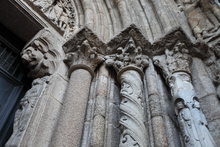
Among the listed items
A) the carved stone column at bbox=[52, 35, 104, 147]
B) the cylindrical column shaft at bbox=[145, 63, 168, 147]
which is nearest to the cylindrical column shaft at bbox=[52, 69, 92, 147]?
the carved stone column at bbox=[52, 35, 104, 147]

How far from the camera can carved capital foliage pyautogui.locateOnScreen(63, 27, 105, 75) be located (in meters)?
2.84

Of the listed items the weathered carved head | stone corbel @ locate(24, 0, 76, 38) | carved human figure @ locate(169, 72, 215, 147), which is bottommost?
carved human figure @ locate(169, 72, 215, 147)

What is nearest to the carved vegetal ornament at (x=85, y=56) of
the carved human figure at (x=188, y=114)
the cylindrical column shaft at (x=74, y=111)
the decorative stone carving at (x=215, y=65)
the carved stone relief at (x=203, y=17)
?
the cylindrical column shaft at (x=74, y=111)

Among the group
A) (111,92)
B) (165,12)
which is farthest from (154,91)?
(165,12)

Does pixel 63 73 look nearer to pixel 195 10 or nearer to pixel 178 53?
pixel 178 53

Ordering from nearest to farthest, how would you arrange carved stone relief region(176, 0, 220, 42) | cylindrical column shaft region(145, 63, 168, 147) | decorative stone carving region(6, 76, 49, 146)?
cylindrical column shaft region(145, 63, 168, 147), decorative stone carving region(6, 76, 49, 146), carved stone relief region(176, 0, 220, 42)

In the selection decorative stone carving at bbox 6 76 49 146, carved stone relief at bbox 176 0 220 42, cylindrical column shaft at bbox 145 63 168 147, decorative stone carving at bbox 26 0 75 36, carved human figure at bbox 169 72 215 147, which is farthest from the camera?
decorative stone carving at bbox 26 0 75 36

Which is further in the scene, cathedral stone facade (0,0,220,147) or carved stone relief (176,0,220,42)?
carved stone relief (176,0,220,42)

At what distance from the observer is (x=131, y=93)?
2.35 m

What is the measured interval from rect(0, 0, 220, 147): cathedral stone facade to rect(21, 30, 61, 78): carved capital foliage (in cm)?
1

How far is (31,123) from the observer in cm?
218

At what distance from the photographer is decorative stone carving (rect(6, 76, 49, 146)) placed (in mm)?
2133

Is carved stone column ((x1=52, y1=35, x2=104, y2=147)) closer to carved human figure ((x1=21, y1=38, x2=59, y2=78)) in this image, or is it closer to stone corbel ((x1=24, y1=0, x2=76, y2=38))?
carved human figure ((x1=21, y1=38, x2=59, y2=78))

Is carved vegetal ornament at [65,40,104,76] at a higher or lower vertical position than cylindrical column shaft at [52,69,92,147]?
higher
